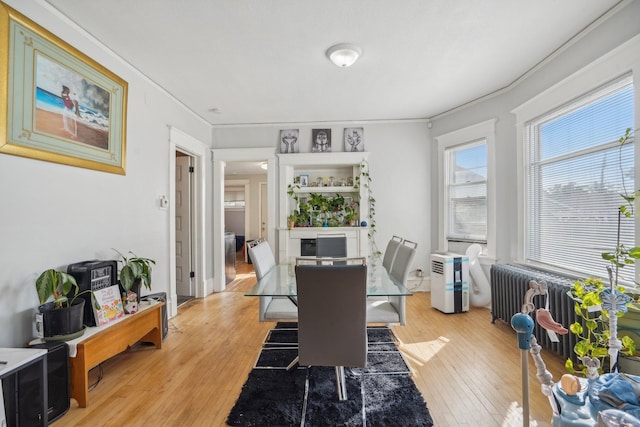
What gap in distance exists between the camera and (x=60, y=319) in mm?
1749

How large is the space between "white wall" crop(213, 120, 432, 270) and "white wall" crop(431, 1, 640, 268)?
0.53ft

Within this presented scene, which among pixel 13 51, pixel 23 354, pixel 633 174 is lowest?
pixel 23 354

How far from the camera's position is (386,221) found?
438 centimetres

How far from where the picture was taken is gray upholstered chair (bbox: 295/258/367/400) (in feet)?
5.24

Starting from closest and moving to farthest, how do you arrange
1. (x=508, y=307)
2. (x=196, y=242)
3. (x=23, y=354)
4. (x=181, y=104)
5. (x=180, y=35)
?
1. (x=23, y=354)
2. (x=180, y=35)
3. (x=508, y=307)
4. (x=181, y=104)
5. (x=196, y=242)

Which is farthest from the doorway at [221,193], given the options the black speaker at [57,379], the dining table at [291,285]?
the black speaker at [57,379]

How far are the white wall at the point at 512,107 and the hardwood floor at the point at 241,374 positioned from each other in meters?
1.20

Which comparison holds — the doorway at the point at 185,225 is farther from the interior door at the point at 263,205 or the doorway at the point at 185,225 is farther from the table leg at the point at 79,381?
the interior door at the point at 263,205

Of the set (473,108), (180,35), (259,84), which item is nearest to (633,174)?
(473,108)

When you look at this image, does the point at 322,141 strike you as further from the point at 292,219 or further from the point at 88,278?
the point at 88,278

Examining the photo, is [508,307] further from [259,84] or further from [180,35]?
[180,35]

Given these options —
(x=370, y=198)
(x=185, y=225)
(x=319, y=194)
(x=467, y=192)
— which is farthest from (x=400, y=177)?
(x=185, y=225)

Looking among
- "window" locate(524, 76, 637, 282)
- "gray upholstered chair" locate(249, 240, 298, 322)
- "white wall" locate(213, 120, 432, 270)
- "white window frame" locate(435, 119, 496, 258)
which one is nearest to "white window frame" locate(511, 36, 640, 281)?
"window" locate(524, 76, 637, 282)

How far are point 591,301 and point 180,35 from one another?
10.4 feet
